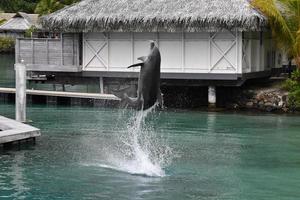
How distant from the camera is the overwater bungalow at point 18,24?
198 feet

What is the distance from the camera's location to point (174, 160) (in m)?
14.7

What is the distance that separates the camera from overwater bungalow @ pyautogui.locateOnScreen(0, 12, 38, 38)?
60.3 metres

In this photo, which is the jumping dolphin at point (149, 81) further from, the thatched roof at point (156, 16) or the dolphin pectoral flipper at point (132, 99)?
the thatched roof at point (156, 16)

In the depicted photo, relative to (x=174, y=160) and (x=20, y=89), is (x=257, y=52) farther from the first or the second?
(x=174, y=160)

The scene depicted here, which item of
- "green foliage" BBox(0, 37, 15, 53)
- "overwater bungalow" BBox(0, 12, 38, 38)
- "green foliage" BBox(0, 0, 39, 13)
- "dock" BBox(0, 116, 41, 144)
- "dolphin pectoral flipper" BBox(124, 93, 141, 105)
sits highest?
"green foliage" BBox(0, 0, 39, 13)

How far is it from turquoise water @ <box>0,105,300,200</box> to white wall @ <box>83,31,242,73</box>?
196cm

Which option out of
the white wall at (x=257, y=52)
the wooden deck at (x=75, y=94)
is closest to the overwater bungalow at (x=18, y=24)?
the wooden deck at (x=75, y=94)

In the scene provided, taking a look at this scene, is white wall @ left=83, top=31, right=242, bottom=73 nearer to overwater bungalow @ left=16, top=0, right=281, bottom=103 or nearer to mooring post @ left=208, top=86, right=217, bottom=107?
Result: overwater bungalow @ left=16, top=0, right=281, bottom=103

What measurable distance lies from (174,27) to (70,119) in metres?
4.71

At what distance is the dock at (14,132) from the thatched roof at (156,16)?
7.12m

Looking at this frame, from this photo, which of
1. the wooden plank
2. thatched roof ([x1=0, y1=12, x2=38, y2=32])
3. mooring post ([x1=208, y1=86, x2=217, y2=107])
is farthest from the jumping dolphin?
thatched roof ([x1=0, y1=12, x2=38, y2=32])

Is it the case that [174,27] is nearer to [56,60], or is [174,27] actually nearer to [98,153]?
[56,60]

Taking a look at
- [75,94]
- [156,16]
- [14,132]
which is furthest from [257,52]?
[14,132]

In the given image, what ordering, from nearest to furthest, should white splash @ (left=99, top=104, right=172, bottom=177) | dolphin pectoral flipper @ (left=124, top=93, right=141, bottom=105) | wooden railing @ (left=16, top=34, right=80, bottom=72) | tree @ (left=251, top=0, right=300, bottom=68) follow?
dolphin pectoral flipper @ (left=124, top=93, right=141, bottom=105)
white splash @ (left=99, top=104, right=172, bottom=177)
tree @ (left=251, top=0, right=300, bottom=68)
wooden railing @ (left=16, top=34, right=80, bottom=72)
